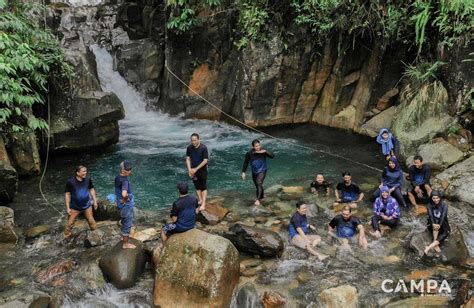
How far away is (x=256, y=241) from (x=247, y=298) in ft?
4.08

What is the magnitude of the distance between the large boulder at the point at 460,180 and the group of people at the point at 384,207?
79 centimetres

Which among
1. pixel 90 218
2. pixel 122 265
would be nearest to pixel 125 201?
pixel 122 265

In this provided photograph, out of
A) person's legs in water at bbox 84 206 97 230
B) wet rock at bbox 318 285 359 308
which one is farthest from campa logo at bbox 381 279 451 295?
person's legs in water at bbox 84 206 97 230

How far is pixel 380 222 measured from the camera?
360 inches

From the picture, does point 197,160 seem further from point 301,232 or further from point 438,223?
point 438,223

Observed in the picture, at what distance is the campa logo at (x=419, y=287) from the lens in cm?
700

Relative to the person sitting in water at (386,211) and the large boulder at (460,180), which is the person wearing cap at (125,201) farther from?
the large boulder at (460,180)

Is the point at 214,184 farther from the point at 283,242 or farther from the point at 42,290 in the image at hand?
the point at 42,290

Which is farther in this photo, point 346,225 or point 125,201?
point 346,225

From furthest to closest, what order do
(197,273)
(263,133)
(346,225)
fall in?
1. (263,133)
2. (346,225)
3. (197,273)

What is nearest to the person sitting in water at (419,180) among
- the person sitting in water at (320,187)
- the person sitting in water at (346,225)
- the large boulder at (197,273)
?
the person sitting in water at (320,187)

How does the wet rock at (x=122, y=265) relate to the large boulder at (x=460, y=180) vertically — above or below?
below

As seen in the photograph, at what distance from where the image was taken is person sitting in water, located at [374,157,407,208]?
983 cm

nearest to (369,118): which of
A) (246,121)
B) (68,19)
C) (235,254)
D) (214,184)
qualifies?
(246,121)
